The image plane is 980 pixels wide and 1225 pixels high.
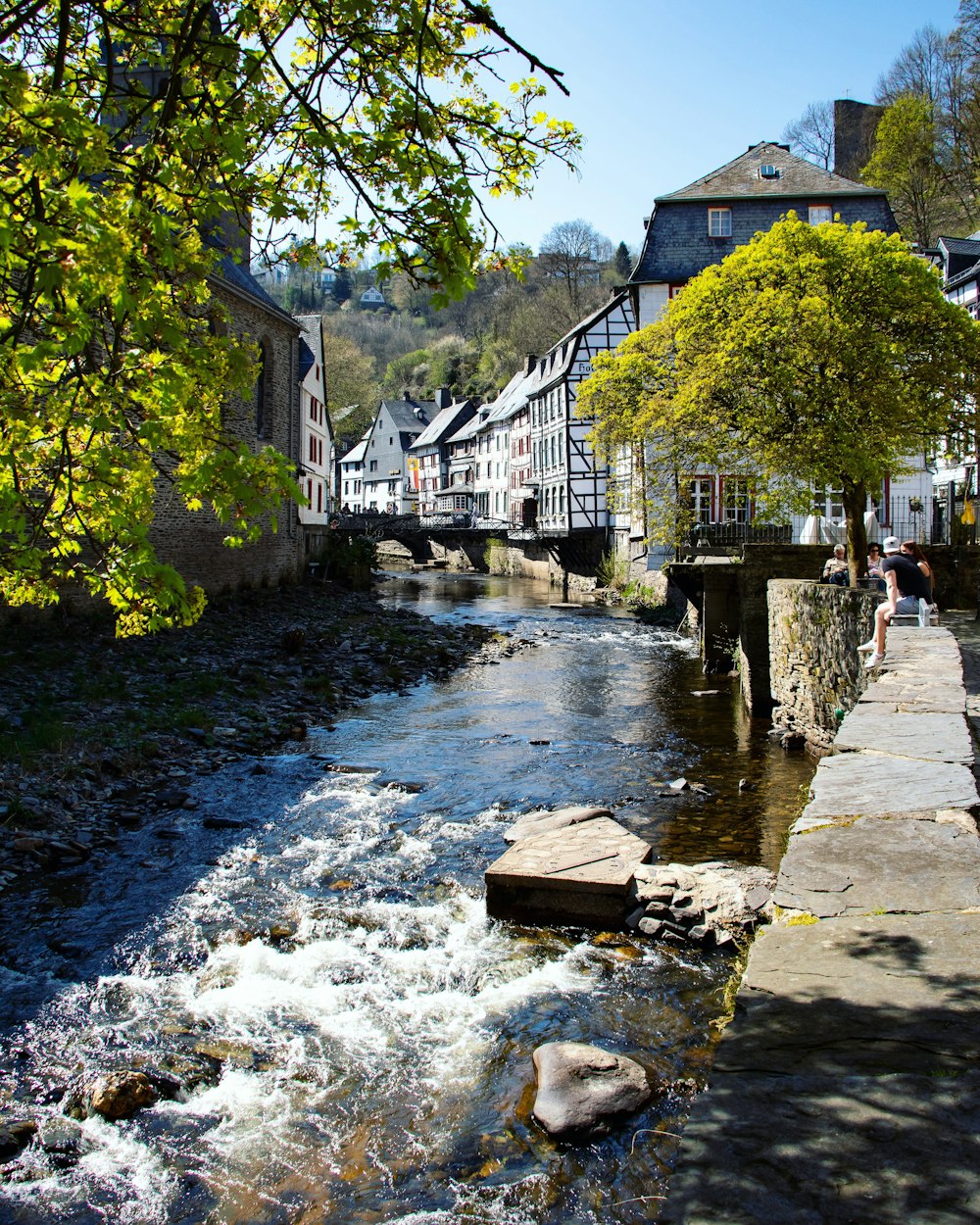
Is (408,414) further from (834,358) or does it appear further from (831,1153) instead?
(831,1153)

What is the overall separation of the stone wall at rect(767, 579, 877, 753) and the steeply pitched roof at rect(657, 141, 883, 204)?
85.6 feet

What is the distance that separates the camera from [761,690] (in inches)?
640

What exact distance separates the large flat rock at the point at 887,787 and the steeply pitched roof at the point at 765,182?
3533 centimetres

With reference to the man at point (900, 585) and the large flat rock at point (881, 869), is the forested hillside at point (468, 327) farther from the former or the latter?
the large flat rock at point (881, 869)

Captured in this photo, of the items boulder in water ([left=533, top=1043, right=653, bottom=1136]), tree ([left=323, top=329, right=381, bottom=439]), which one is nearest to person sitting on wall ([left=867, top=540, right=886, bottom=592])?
boulder in water ([left=533, top=1043, right=653, bottom=1136])

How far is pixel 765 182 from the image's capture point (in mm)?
37750

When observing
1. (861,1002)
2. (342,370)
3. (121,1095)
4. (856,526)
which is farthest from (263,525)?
(342,370)

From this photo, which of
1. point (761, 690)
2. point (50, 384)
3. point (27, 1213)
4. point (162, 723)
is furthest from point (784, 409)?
point (27, 1213)

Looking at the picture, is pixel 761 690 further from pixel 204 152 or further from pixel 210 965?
pixel 204 152

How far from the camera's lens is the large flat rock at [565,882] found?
7258mm

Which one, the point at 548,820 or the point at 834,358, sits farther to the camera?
Answer: the point at 834,358

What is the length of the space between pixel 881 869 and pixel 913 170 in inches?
2151

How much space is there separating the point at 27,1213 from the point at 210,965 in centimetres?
243

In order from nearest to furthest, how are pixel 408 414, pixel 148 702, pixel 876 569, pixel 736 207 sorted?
pixel 148 702, pixel 876 569, pixel 736 207, pixel 408 414
